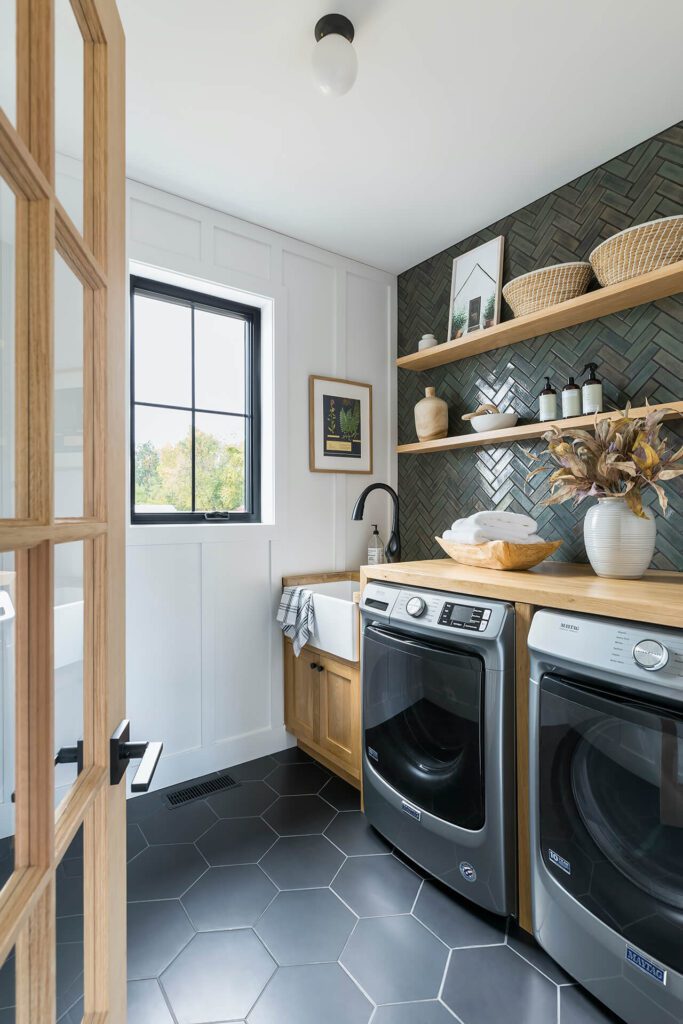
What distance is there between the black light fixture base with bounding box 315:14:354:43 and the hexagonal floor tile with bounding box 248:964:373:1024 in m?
2.54

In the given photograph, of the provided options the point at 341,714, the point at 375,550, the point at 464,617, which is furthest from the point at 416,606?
the point at 375,550

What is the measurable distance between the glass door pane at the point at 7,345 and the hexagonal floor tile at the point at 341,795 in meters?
2.13

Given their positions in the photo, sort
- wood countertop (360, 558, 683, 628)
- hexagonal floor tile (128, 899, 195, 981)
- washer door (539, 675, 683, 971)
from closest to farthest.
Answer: washer door (539, 675, 683, 971), wood countertop (360, 558, 683, 628), hexagonal floor tile (128, 899, 195, 981)

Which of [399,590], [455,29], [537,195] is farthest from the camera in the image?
[537,195]

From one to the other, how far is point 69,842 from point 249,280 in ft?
8.04

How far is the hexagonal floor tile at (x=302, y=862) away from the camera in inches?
69.2

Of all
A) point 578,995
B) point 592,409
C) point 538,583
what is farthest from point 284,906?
point 592,409

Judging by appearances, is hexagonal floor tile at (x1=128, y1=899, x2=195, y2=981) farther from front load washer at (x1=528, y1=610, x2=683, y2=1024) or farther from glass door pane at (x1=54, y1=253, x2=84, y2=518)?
glass door pane at (x1=54, y1=253, x2=84, y2=518)

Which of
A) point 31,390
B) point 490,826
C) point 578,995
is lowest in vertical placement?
point 578,995

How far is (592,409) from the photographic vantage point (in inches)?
81.4

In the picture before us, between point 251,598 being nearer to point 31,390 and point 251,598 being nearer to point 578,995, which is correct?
point 578,995

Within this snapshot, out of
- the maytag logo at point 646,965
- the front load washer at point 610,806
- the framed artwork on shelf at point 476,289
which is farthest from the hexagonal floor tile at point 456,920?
the framed artwork on shelf at point 476,289

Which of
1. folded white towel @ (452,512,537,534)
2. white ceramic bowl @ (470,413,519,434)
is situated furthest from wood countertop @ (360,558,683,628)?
white ceramic bowl @ (470,413,519,434)

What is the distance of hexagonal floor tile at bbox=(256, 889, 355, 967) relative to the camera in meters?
1.47
